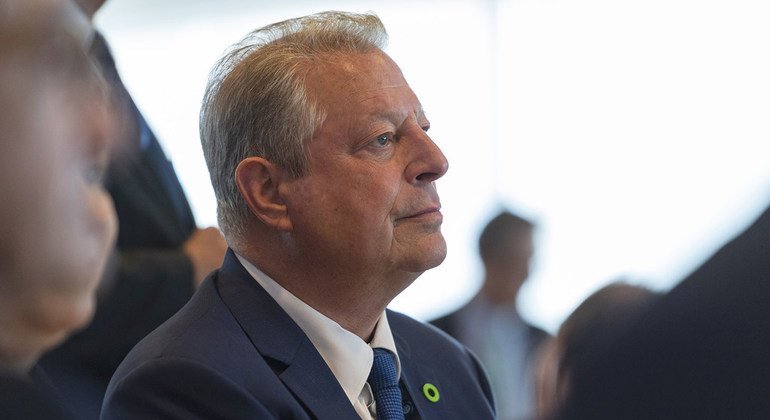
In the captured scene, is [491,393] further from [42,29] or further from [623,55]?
[623,55]

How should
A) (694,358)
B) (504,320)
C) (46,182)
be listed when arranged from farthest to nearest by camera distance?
(504,320) < (694,358) < (46,182)

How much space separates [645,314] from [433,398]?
37.7 inches

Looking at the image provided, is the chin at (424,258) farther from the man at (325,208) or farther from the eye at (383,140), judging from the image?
the eye at (383,140)

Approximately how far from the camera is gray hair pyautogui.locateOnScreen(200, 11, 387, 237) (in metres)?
1.52

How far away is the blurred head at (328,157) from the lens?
4.93ft

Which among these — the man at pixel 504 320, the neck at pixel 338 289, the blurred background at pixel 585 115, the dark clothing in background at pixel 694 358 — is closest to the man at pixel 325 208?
the neck at pixel 338 289

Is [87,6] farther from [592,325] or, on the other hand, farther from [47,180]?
[592,325]

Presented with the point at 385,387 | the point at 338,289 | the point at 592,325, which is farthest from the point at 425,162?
the point at 592,325

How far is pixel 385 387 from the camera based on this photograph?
1.48m

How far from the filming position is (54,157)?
0.31 metres

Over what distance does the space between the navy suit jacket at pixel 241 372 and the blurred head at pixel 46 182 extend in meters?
0.95

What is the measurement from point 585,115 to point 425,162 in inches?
166

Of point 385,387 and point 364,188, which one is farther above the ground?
point 364,188

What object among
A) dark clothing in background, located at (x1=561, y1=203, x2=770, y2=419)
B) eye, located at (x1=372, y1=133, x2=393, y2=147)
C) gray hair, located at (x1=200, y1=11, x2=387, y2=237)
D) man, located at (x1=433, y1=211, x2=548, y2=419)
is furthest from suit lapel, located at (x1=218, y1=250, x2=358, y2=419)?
man, located at (x1=433, y1=211, x2=548, y2=419)
